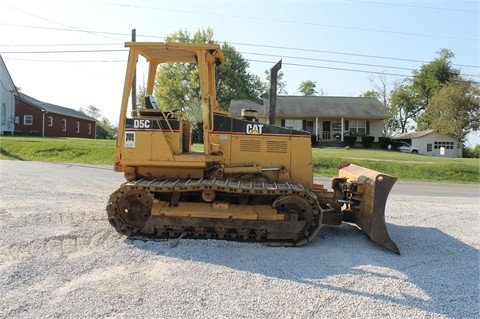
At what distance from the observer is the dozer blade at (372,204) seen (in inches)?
244

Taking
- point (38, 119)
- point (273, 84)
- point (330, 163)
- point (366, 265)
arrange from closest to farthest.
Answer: point (366, 265) < point (273, 84) < point (330, 163) < point (38, 119)

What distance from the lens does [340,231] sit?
734cm

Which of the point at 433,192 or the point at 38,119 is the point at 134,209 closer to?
the point at 433,192

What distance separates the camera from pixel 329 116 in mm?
44250

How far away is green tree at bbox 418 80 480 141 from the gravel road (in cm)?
4535

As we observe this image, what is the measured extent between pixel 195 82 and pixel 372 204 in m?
40.9

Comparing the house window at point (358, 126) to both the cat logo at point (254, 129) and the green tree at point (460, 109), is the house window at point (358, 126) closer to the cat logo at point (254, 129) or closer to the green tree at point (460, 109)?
the green tree at point (460, 109)

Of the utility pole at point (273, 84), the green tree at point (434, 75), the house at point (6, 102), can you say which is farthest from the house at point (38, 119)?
the green tree at point (434, 75)

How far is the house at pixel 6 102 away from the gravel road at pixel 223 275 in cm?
3788

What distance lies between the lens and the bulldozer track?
20.2 feet

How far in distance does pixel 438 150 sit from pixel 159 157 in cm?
5015

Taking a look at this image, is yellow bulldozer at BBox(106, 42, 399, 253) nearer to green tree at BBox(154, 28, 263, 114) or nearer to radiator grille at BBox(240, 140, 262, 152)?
radiator grille at BBox(240, 140, 262, 152)

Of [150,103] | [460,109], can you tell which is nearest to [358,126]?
[460,109]

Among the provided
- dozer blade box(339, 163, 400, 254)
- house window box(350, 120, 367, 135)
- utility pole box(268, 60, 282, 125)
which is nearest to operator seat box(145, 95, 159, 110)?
dozer blade box(339, 163, 400, 254)
